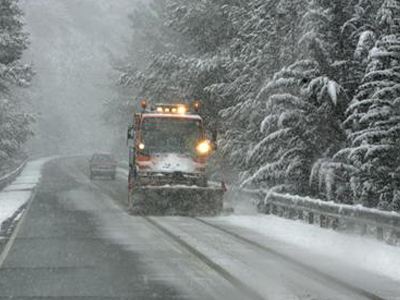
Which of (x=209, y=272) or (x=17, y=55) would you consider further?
(x=17, y=55)

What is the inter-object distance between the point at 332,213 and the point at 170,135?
7496mm

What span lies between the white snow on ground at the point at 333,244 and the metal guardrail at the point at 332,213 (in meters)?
0.34

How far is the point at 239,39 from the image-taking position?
1192 inches

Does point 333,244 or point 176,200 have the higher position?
point 176,200

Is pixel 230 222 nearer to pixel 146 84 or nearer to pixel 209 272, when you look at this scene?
pixel 209 272

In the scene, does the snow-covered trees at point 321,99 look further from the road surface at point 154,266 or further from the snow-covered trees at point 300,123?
the road surface at point 154,266

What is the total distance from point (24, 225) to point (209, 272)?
30.2ft

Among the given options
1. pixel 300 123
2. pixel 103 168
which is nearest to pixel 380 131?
pixel 300 123

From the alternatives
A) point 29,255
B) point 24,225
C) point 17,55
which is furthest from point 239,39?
point 29,255

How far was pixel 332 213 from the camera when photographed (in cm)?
1741

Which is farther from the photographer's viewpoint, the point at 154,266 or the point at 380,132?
the point at 380,132

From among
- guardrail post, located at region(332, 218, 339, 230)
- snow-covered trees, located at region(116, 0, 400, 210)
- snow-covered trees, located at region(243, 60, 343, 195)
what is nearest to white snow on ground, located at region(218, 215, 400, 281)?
guardrail post, located at region(332, 218, 339, 230)

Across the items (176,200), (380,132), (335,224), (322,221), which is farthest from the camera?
(176,200)

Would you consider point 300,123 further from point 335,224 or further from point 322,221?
point 335,224
